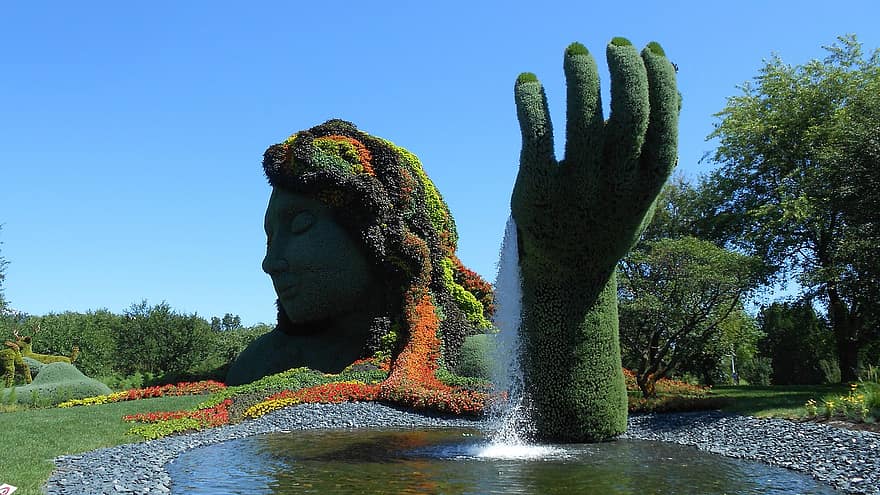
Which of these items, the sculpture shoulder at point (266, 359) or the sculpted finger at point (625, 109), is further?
the sculpture shoulder at point (266, 359)

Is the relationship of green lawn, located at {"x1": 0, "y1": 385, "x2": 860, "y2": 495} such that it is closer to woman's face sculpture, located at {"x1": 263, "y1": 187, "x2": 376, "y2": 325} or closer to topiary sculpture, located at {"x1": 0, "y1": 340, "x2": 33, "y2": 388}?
woman's face sculpture, located at {"x1": 263, "y1": 187, "x2": 376, "y2": 325}

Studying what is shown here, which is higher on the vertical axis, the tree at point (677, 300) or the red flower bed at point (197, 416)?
the tree at point (677, 300)

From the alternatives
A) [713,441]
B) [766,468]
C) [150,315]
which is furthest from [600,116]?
[150,315]

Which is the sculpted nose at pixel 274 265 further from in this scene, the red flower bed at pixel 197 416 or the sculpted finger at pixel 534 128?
the sculpted finger at pixel 534 128

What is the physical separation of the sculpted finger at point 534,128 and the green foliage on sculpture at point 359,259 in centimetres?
824

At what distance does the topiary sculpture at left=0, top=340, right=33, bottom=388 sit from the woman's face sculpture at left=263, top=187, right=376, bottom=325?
31.1ft

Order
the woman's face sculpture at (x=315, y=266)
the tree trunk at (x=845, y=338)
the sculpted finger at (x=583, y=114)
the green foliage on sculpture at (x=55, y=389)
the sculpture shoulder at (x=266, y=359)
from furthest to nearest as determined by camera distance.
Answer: the tree trunk at (x=845, y=338) → the sculpture shoulder at (x=266, y=359) → the woman's face sculpture at (x=315, y=266) → the green foliage on sculpture at (x=55, y=389) → the sculpted finger at (x=583, y=114)

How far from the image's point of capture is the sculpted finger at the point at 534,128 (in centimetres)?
787

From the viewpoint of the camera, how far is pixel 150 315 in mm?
26562

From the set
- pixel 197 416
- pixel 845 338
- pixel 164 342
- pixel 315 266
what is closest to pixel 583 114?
pixel 197 416

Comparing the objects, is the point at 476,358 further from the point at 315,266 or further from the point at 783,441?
the point at 783,441

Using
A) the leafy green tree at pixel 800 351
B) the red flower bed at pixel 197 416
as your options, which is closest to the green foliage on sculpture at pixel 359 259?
the red flower bed at pixel 197 416

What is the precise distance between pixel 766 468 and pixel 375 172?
36.9ft

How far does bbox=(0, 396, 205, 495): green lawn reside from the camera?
6711mm
